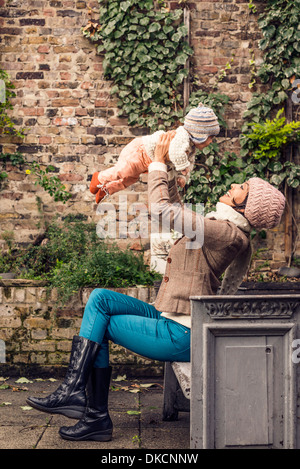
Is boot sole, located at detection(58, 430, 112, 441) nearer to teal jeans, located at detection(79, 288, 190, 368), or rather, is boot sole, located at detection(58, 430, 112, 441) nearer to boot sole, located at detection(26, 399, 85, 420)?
boot sole, located at detection(26, 399, 85, 420)

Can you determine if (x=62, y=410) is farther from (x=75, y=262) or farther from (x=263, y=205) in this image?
(x=75, y=262)

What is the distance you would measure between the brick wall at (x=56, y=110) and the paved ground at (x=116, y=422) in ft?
5.93

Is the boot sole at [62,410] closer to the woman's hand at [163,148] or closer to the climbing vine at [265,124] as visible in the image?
the woman's hand at [163,148]

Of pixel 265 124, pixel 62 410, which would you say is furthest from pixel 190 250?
pixel 265 124

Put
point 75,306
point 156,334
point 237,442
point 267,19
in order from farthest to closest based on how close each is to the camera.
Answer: point 267,19 < point 75,306 < point 156,334 < point 237,442

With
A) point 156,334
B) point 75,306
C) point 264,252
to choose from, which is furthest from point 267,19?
point 156,334

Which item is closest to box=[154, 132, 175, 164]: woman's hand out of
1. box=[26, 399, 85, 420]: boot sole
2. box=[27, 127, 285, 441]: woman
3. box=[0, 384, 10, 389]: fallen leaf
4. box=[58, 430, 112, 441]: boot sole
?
box=[27, 127, 285, 441]: woman

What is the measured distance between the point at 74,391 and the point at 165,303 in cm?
62

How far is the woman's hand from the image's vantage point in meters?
2.77

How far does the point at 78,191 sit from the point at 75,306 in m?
1.43

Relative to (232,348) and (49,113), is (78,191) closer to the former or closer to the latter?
(49,113)

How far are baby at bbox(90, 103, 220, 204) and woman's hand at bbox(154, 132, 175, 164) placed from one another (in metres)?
Result: 0.03

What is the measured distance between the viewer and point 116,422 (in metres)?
3.30
